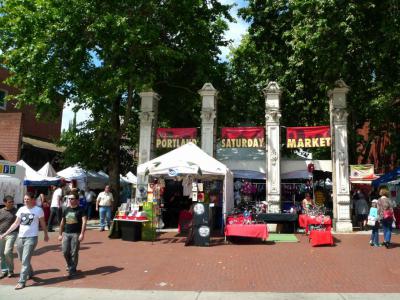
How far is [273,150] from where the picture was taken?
18234mm

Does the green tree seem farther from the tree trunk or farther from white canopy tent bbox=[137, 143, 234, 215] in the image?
white canopy tent bbox=[137, 143, 234, 215]

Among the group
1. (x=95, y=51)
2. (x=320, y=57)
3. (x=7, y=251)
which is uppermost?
(x=95, y=51)

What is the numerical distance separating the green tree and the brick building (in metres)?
2.59

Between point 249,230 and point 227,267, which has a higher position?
point 249,230

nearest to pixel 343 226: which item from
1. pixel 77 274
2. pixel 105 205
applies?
pixel 105 205

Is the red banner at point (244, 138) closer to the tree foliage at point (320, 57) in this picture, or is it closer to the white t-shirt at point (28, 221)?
the tree foliage at point (320, 57)

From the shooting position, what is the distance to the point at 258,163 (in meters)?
19.4

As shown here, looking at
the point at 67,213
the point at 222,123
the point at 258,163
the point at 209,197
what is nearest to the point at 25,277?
the point at 67,213

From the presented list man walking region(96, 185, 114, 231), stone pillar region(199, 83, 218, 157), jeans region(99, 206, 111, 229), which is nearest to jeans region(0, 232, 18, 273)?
→ man walking region(96, 185, 114, 231)

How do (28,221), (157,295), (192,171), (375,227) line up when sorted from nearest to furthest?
(157,295), (28,221), (375,227), (192,171)

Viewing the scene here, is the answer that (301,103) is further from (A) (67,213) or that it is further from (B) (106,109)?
(A) (67,213)

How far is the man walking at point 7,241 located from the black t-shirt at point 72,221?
1.06 m

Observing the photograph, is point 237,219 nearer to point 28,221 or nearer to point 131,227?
point 131,227

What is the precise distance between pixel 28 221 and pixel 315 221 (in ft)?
31.0
